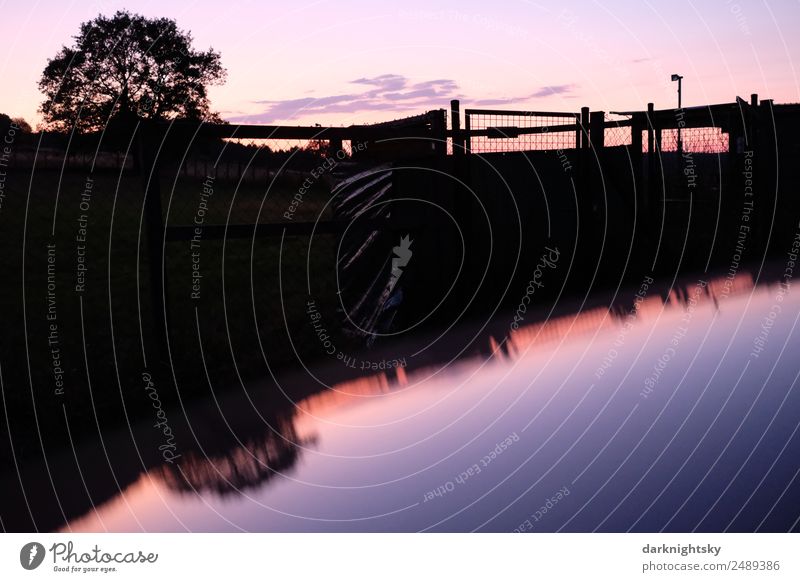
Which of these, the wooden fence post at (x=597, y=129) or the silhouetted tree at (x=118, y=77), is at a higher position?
the silhouetted tree at (x=118, y=77)

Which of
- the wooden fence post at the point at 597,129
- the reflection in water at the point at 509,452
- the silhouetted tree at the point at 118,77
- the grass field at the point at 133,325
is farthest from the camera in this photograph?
the silhouetted tree at the point at 118,77

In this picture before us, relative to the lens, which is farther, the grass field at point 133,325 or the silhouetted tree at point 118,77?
the silhouetted tree at point 118,77

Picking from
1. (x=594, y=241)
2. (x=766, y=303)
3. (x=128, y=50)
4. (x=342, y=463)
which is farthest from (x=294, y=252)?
(x=128, y=50)

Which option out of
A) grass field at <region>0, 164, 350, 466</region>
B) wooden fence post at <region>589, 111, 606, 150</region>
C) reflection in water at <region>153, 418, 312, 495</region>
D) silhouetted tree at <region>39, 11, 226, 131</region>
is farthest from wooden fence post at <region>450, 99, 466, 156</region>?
silhouetted tree at <region>39, 11, 226, 131</region>

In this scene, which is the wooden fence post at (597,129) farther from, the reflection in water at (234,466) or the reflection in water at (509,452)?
the reflection in water at (234,466)

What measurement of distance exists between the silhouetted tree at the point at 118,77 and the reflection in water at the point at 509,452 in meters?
23.4

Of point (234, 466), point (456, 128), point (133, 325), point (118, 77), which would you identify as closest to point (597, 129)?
point (456, 128)

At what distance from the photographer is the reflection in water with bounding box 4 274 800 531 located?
14.0ft

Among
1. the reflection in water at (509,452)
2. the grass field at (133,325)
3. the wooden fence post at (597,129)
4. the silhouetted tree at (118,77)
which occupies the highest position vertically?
the silhouetted tree at (118,77)

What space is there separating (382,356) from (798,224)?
10.4 meters

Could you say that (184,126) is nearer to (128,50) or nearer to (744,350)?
(744,350)

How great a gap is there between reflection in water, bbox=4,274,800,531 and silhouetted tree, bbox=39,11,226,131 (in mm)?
23448

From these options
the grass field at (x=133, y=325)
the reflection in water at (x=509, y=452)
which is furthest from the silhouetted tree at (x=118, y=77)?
the reflection in water at (x=509, y=452)

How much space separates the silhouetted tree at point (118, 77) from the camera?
29062mm
